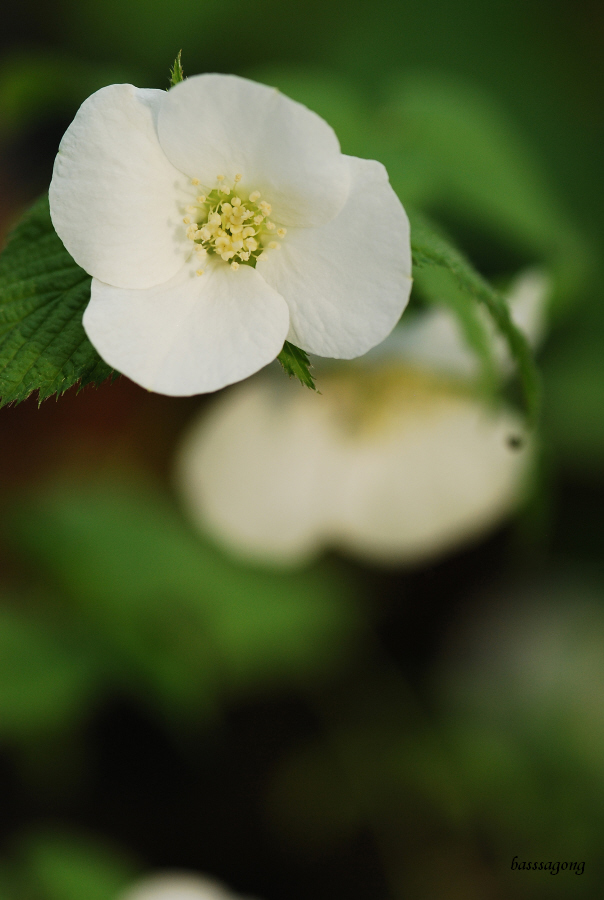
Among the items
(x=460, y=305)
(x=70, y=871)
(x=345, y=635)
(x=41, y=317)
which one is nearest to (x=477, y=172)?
(x=460, y=305)

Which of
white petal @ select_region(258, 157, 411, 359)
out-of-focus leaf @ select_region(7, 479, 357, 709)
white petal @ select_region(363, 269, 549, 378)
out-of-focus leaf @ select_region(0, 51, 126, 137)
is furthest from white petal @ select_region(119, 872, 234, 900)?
out-of-focus leaf @ select_region(0, 51, 126, 137)

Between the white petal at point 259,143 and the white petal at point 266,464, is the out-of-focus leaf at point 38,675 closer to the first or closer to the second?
the white petal at point 266,464

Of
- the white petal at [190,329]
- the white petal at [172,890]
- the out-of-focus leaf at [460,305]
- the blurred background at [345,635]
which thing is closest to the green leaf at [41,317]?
the white petal at [190,329]

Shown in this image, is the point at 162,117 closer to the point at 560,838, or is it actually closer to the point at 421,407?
the point at 421,407

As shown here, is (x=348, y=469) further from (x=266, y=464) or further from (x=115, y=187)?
(x=115, y=187)

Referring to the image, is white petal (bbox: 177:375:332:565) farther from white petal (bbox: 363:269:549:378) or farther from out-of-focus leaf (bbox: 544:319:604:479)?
out-of-focus leaf (bbox: 544:319:604:479)

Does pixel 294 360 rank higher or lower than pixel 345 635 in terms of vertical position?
higher
